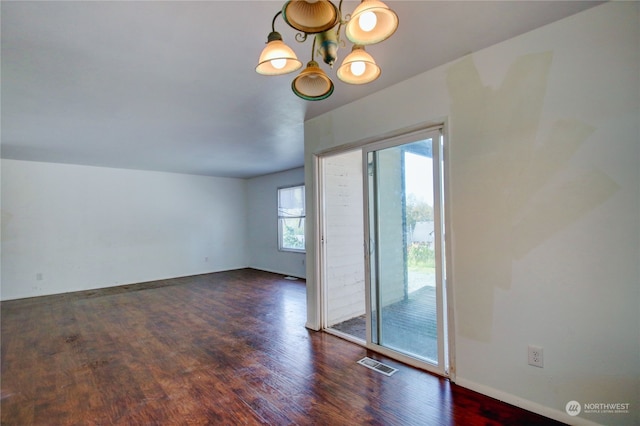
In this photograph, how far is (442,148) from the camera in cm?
238

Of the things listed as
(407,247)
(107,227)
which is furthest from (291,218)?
(407,247)

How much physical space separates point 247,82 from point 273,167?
4.11 m

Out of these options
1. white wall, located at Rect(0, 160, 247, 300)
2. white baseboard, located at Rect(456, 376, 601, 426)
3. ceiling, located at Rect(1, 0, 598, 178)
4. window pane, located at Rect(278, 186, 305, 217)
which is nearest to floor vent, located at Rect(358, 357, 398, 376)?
white baseboard, located at Rect(456, 376, 601, 426)

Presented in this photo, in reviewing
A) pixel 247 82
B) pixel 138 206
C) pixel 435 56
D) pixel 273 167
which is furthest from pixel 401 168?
pixel 138 206

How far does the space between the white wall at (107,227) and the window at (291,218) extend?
159 cm

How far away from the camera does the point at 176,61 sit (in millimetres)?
2193

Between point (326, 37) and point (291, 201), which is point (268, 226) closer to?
point (291, 201)

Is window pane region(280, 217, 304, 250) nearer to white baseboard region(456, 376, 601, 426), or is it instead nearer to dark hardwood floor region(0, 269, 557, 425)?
dark hardwood floor region(0, 269, 557, 425)

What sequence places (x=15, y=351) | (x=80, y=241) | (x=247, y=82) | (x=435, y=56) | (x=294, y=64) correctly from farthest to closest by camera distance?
(x=80, y=241), (x=15, y=351), (x=247, y=82), (x=435, y=56), (x=294, y=64)

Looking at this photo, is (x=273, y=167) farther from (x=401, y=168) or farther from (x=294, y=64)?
(x=294, y=64)

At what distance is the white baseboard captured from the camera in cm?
177

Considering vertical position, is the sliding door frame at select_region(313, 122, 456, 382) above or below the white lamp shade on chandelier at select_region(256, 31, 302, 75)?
below

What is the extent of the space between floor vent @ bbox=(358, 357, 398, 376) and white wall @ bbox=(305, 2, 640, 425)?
0.53m

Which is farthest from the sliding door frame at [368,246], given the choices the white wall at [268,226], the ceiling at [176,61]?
the white wall at [268,226]
